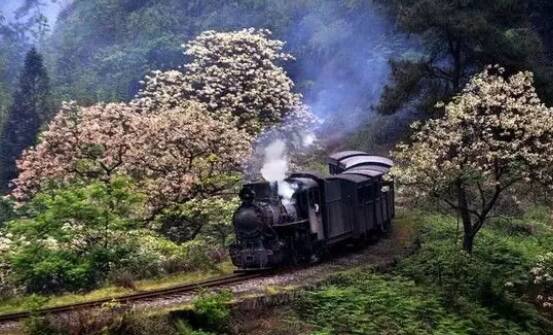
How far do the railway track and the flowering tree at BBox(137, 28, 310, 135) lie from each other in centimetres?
1201

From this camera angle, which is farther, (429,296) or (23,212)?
(23,212)

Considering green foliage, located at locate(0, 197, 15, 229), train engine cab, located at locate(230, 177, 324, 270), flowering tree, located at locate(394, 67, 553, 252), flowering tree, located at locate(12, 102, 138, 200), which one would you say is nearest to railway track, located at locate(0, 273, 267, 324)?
train engine cab, located at locate(230, 177, 324, 270)

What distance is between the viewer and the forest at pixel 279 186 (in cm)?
1600

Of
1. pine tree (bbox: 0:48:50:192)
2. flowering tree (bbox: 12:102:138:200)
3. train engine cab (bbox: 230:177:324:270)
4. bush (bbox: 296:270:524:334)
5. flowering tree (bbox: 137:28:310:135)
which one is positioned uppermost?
pine tree (bbox: 0:48:50:192)

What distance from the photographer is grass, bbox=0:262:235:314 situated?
601 inches

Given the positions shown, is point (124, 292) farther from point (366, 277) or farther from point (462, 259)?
point (462, 259)

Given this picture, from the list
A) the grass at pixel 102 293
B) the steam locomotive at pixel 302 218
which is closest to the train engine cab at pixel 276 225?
the steam locomotive at pixel 302 218

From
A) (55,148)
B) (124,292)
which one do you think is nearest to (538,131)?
(124,292)

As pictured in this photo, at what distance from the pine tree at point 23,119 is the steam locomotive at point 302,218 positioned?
3353 centimetres

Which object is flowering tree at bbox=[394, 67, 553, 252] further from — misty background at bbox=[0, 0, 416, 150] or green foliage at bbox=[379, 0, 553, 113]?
misty background at bbox=[0, 0, 416, 150]

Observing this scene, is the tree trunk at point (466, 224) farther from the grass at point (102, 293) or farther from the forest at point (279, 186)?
the grass at point (102, 293)

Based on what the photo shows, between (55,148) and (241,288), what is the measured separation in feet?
39.1

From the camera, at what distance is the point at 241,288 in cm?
1669

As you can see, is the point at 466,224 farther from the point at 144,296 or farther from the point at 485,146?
the point at 144,296
